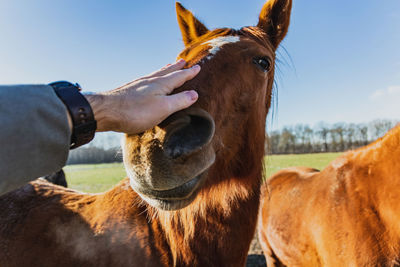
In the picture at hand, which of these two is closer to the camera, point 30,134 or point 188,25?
point 30,134

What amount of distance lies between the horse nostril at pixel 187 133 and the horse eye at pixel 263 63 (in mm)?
1082

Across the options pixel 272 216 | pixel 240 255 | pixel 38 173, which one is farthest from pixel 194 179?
pixel 272 216

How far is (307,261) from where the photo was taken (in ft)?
13.7

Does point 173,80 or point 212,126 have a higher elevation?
point 173,80

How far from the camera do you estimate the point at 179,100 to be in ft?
4.33

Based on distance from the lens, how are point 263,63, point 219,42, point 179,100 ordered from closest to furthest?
point 179,100 → point 219,42 → point 263,63

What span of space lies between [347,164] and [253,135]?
262 centimetres

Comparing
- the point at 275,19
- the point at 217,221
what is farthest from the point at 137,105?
the point at 275,19

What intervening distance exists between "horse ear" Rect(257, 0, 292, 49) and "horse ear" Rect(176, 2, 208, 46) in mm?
759

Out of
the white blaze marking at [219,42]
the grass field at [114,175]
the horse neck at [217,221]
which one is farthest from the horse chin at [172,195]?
the grass field at [114,175]

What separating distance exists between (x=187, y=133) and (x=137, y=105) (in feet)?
1.06

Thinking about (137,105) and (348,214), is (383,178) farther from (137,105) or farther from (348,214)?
(137,105)

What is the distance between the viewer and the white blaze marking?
77.3 inches

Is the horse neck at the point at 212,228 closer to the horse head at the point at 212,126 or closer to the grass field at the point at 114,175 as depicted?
the horse head at the point at 212,126
